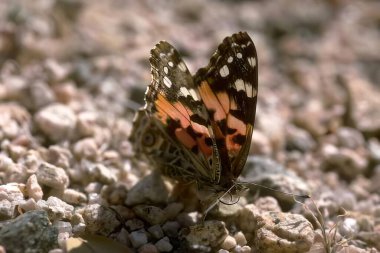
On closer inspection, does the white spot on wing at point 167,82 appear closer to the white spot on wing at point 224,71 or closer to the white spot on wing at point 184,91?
the white spot on wing at point 184,91

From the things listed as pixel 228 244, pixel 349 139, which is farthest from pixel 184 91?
pixel 349 139

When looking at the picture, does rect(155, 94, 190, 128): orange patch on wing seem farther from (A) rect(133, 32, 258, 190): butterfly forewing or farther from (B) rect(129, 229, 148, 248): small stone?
(B) rect(129, 229, 148, 248): small stone

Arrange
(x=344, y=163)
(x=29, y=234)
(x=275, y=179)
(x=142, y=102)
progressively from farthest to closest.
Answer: (x=142, y=102)
(x=344, y=163)
(x=275, y=179)
(x=29, y=234)

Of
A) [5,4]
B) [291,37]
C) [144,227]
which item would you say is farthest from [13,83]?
[291,37]

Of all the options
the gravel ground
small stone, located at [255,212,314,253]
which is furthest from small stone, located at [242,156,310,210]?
small stone, located at [255,212,314,253]

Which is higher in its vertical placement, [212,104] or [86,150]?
[212,104]

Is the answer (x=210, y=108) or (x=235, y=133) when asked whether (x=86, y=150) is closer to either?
(x=210, y=108)

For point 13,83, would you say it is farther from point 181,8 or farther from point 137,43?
point 181,8

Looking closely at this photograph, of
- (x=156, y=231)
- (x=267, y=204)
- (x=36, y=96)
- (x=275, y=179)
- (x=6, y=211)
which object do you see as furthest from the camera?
(x=36, y=96)
